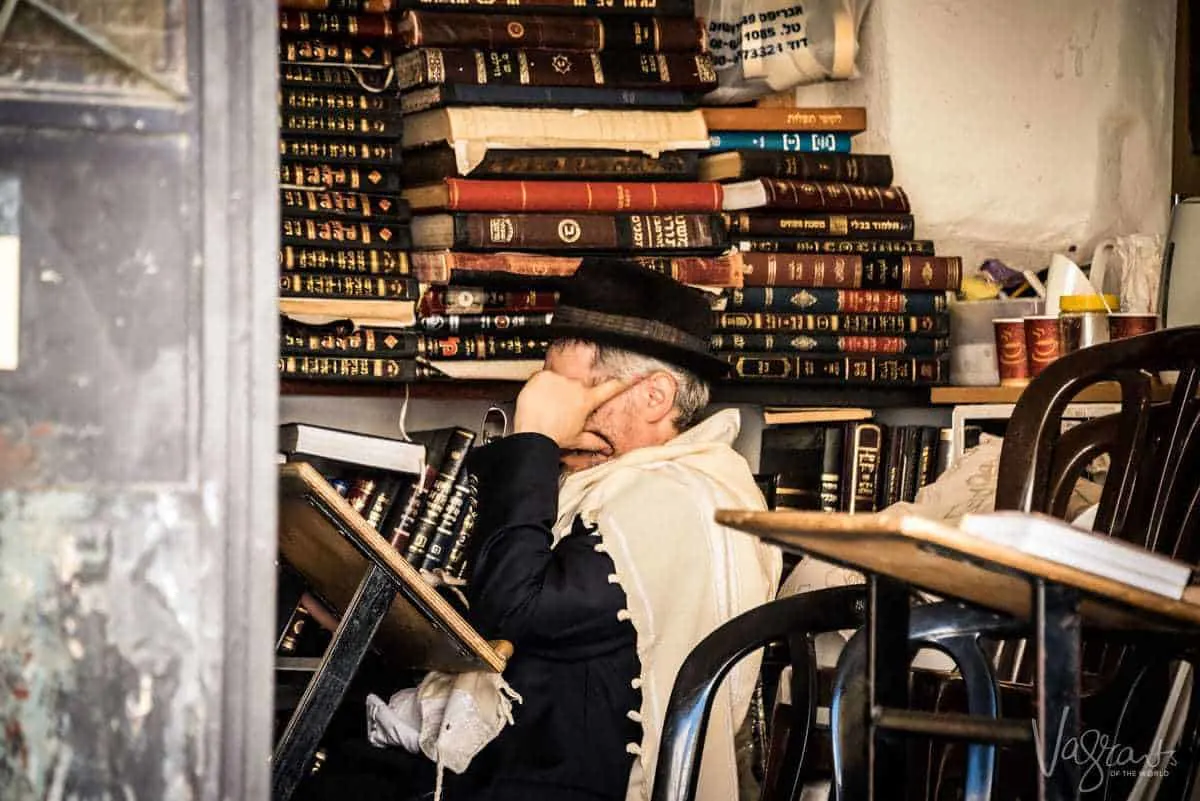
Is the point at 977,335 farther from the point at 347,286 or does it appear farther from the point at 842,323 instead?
the point at 347,286

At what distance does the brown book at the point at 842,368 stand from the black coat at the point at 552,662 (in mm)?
983

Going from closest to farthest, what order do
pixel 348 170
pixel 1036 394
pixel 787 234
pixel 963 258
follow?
pixel 1036 394, pixel 348 170, pixel 787 234, pixel 963 258

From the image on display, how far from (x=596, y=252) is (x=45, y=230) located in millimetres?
2252

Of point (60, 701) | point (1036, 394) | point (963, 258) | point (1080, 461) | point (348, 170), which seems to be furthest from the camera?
point (963, 258)

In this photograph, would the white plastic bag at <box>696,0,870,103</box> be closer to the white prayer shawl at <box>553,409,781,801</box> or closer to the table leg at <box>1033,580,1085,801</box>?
the white prayer shawl at <box>553,409,781,801</box>

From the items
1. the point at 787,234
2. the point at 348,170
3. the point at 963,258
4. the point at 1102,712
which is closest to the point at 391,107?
the point at 348,170

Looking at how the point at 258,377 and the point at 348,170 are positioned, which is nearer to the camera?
the point at 258,377

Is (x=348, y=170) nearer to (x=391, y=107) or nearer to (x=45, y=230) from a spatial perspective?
(x=391, y=107)

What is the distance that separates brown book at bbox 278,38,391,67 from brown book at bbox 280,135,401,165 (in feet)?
0.56

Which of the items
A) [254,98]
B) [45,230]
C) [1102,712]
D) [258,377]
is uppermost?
[254,98]

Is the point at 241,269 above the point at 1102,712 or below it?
above

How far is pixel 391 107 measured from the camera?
134 inches

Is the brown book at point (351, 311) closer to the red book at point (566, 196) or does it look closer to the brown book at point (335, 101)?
the red book at point (566, 196)

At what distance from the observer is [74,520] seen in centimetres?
128
